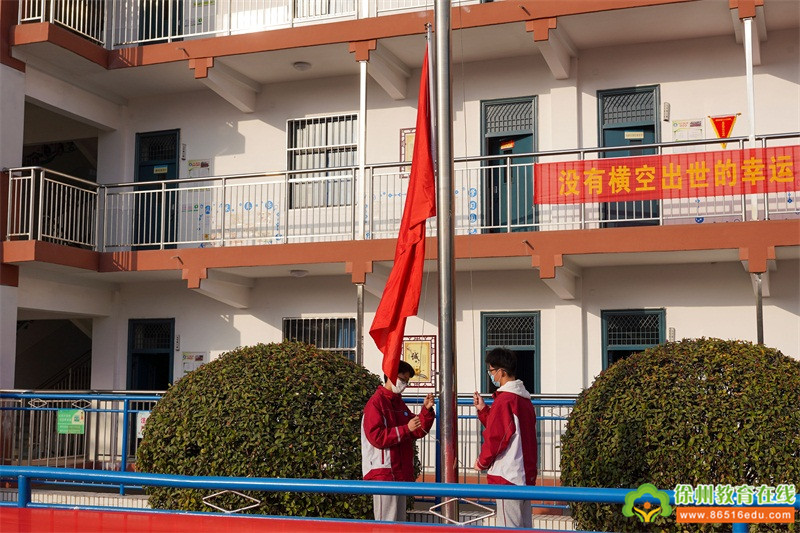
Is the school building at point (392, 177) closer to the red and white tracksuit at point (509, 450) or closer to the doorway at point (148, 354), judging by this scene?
the doorway at point (148, 354)

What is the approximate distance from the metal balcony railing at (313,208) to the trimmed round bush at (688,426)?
639 cm

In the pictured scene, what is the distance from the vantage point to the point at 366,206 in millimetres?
17078

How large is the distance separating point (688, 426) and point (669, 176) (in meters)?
6.67

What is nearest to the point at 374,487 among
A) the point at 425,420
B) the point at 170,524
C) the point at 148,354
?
the point at 170,524

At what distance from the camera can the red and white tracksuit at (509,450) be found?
298 inches

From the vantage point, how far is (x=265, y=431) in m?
9.14

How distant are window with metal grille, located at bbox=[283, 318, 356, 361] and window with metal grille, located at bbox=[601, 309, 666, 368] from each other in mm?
4565

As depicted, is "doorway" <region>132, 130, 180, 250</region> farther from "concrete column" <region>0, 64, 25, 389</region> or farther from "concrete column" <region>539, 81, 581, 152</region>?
"concrete column" <region>539, 81, 581, 152</region>

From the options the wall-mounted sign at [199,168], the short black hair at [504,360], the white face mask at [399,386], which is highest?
the wall-mounted sign at [199,168]

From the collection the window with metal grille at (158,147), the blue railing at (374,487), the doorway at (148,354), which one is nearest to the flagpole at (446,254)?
the blue railing at (374,487)

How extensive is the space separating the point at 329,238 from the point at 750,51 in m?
7.77

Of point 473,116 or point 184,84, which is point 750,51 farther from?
point 184,84

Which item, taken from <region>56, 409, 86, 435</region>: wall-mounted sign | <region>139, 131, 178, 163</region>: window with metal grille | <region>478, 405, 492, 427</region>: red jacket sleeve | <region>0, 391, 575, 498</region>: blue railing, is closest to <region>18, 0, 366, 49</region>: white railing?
<region>139, 131, 178, 163</region>: window with metal grille

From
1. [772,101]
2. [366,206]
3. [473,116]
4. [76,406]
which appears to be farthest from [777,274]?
[76,406]
